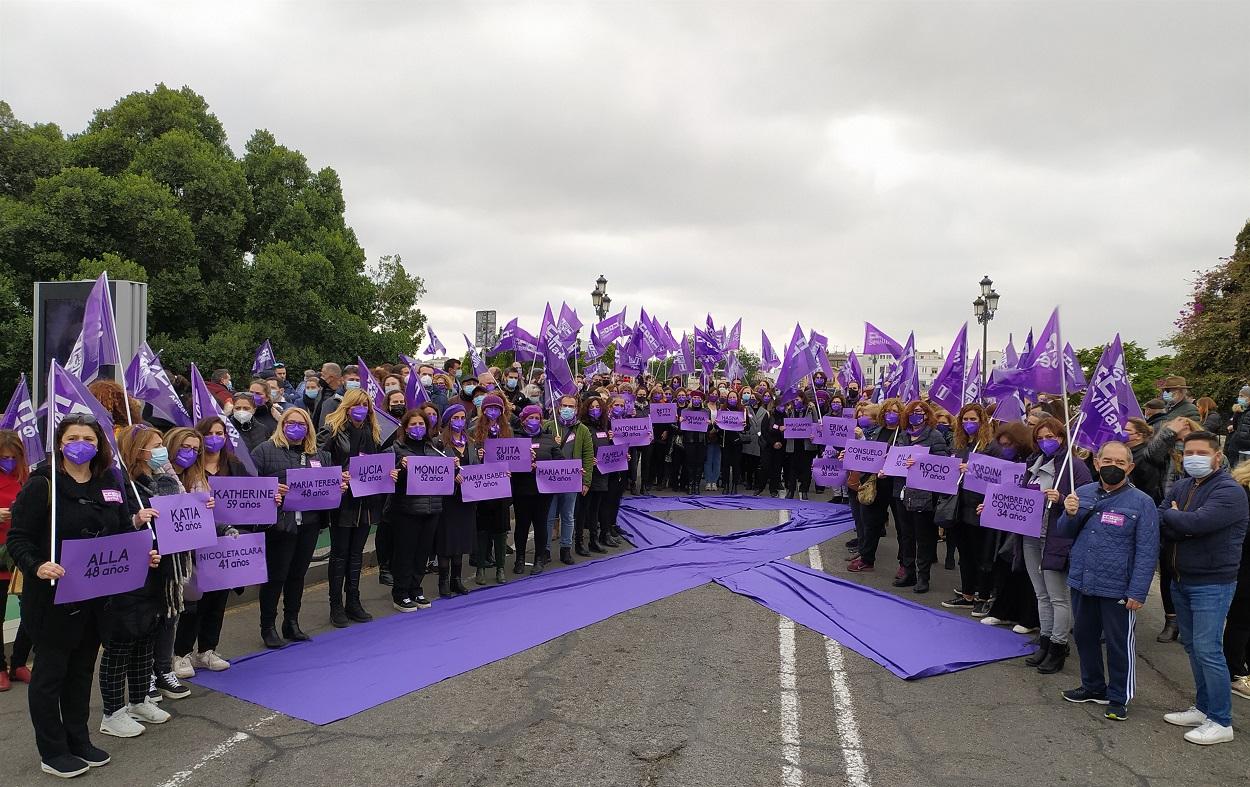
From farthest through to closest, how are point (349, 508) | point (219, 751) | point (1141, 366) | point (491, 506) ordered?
point (1141, 366) → point (491, 506) → point (349, 508) → point (219, 751)

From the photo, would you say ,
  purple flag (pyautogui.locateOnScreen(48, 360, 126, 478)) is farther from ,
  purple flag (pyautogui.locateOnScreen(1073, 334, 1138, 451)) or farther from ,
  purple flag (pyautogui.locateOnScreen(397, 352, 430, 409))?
,
  purple flag (pyautogui.locateOnScreen(1073, 334, 1138, 451))

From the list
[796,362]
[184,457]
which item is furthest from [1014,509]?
[796,362]

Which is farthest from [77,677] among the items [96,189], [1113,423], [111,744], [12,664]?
[96,189]

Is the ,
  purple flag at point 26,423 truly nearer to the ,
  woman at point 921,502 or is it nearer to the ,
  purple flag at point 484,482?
the ,
  purple flag at point 484,482

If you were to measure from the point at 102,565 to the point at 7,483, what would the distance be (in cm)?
182

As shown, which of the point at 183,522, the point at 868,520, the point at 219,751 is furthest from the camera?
the point at 868,520

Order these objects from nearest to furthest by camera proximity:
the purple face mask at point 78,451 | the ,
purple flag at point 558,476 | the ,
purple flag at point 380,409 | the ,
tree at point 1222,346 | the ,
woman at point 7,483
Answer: the purple face mask at point 78,451 < the ,
  woman at point 7,483 < the ,
  purple flag at point 380,409 < the ,
  purple flag at point 558,476 < the ,
  tree at point 1222,346

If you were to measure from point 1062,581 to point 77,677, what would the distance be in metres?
7.29

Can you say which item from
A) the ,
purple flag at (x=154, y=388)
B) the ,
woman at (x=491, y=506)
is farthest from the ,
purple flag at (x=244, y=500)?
the ,
  woman at (x=491, y=506)

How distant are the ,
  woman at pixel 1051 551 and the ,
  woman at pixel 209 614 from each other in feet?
22.5

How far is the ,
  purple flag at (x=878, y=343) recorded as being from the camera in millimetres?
15688

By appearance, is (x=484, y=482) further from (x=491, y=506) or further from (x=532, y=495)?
(x=532, y=495)

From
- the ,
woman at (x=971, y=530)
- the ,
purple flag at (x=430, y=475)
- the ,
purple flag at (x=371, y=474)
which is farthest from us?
the ,
  woman at (x=971, y=530)

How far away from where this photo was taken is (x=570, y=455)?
1060 cm
